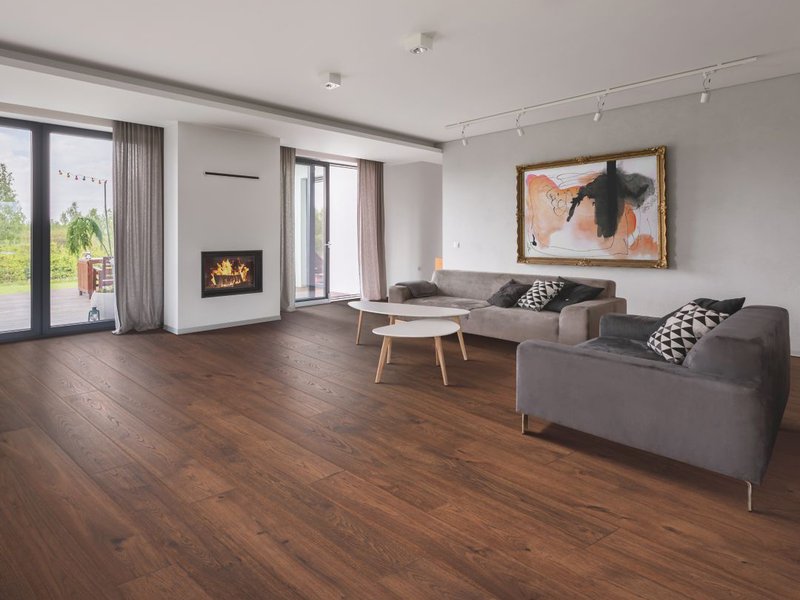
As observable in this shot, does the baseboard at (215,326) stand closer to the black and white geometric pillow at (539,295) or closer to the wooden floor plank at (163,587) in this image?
the black and white geometric pillow at (539,295)

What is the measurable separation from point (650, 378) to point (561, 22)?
249cm

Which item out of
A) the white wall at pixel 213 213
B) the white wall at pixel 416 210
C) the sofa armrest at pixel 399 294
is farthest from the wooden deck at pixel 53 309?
the white wall at pixel 416 210

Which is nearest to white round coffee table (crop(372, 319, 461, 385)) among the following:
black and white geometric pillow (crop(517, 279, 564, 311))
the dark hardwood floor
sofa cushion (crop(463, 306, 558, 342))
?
the dark hardwood floor

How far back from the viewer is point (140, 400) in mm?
3537

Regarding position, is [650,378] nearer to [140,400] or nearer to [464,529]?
[464,529]

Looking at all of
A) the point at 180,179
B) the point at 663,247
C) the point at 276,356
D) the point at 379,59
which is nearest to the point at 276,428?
the point at 276,356

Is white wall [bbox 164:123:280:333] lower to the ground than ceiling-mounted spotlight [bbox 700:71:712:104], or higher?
lower

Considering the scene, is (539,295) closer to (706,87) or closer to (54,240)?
(706,87)

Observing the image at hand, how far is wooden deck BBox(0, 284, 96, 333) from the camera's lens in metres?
5.48

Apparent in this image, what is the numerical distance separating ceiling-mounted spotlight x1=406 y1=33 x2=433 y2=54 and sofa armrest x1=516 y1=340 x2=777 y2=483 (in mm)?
2305

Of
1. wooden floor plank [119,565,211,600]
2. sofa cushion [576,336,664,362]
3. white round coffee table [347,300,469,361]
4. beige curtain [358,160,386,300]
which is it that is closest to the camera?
wooden floor plank [119,565,211,600]

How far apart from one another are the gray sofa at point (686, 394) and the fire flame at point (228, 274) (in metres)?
4.37

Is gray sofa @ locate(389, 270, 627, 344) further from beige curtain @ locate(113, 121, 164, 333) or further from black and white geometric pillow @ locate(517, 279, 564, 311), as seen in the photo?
beige curtain @ locate(113, 121, 164, 333)

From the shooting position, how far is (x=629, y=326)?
12.3ft
